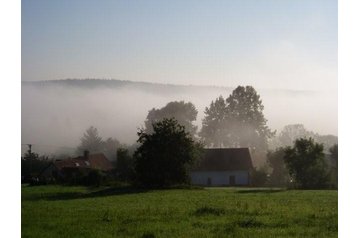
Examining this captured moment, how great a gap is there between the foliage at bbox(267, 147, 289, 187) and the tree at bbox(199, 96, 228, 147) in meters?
0.85

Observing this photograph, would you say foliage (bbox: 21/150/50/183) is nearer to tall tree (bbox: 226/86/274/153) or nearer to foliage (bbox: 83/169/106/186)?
foliage (bbox: 83/169/106/186)

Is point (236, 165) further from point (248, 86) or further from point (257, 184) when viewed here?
point (248, 86)

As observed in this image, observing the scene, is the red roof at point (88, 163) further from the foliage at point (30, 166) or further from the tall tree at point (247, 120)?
the tall tree at point (247, 120)

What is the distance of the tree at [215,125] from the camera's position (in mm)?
10234

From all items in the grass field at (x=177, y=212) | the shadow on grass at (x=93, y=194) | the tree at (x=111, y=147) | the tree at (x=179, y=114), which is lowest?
the grass field at (x=177, y=212)

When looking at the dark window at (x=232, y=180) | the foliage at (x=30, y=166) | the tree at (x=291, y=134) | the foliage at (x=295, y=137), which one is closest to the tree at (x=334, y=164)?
the foliage at (x=295, y=137)

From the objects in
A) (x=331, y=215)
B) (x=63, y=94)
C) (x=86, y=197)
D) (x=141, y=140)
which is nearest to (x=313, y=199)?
(x=331, y=215)

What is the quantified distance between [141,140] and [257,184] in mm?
2195

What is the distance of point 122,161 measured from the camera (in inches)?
411

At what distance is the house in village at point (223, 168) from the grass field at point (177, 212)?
17cm

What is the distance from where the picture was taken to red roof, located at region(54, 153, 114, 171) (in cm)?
1033

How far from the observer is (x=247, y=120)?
1028cm

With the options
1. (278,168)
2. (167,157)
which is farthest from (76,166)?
(278,168)

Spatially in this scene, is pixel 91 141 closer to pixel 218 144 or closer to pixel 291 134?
pixel 218 144
